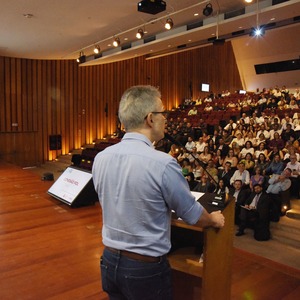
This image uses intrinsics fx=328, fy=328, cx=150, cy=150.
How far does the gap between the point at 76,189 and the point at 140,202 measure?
9.49 ft

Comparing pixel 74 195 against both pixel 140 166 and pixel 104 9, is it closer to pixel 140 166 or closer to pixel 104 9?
pixel 140 166

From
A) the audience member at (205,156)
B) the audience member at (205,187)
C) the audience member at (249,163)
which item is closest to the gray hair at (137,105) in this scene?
the audience member at (205,187)

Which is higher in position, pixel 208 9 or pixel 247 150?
pixel 208 9

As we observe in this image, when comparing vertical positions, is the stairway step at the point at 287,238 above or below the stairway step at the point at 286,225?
below

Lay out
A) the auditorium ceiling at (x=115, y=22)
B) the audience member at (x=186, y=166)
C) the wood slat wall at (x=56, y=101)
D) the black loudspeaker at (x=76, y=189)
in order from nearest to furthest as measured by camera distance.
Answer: the black loudspeaker at (x=76, y=189) → the auditorium ceiling at (x=115, y=22) → the audience member at (x=186, y=166) → the wood slat wall at (x=56, y=101)

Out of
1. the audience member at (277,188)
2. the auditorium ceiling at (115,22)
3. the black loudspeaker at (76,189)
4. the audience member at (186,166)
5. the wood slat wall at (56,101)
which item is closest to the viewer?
the black loudspeaker at (76,189)

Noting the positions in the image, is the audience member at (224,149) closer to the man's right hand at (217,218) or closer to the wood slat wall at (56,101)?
the wood slat wall at (56,101)

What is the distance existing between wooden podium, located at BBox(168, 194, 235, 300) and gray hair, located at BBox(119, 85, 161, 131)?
457 millimetres

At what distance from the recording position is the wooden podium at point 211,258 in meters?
1.29

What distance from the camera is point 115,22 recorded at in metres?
6.31

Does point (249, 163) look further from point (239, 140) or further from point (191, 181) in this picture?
point (239, 140)

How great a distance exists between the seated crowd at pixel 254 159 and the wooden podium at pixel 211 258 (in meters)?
0.79

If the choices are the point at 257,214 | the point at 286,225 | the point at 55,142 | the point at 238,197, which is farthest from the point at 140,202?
the point at 55,142

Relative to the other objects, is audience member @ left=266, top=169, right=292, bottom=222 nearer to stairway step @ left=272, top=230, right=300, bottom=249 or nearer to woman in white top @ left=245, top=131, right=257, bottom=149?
stairway step @ left=272, top=230, right=300, bottom=249
